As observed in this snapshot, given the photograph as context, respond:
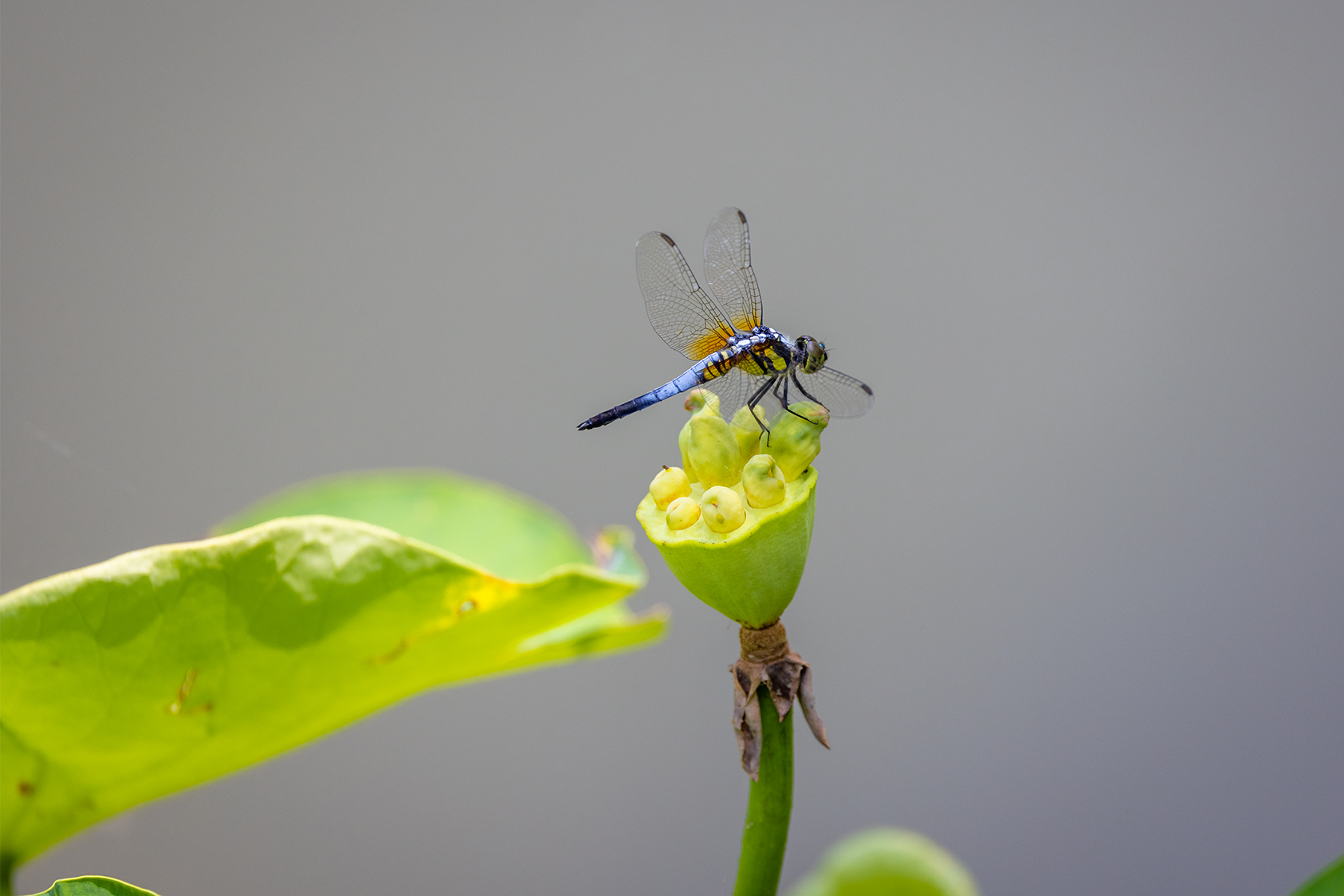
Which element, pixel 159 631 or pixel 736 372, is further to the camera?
pixel 736 372

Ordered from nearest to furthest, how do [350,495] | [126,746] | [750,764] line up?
1. [750,764]
2. [126,746]
3. [350,495]

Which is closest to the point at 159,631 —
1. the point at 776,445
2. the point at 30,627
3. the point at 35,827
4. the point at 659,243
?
the point at 30,627

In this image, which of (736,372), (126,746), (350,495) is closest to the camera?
(126,746)

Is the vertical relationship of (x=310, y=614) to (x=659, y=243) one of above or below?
below

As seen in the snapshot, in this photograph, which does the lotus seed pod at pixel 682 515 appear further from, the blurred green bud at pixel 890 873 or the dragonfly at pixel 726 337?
the blurred green bud at pixel 890 873

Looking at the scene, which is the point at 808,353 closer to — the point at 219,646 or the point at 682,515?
the point at 682,515

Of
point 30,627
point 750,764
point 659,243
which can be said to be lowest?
point 750,764

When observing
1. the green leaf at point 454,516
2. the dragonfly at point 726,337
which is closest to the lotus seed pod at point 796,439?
the dragonfly at point 726,337

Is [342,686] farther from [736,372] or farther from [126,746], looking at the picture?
[736,372]
